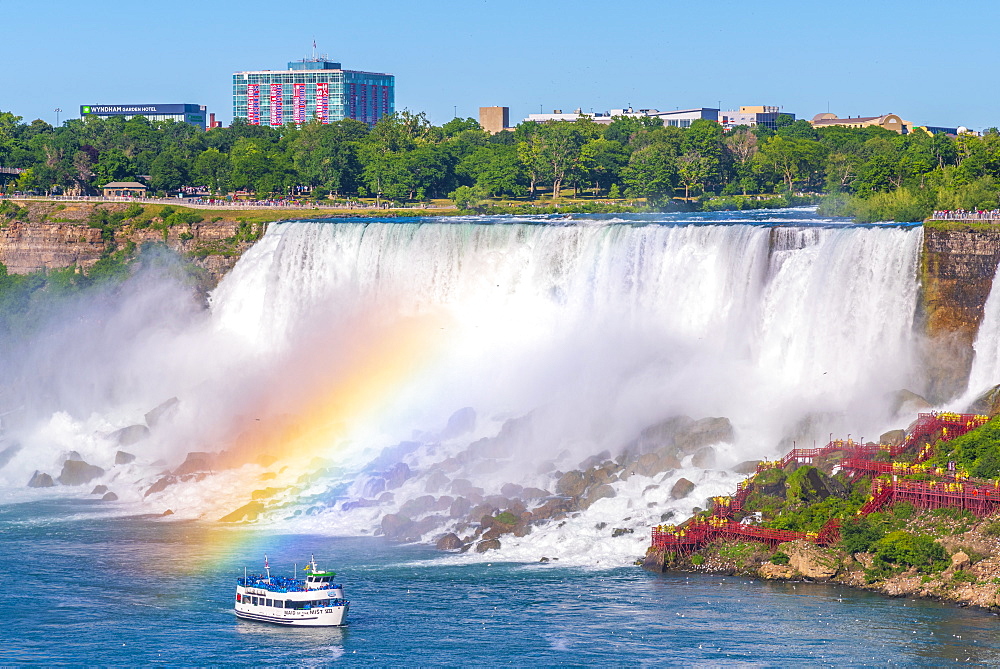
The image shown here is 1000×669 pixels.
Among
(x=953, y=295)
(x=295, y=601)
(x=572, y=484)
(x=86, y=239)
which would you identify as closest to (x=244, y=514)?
(x=572, y=484)

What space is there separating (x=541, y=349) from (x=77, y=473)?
2189 centimetres

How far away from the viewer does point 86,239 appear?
4006 inches

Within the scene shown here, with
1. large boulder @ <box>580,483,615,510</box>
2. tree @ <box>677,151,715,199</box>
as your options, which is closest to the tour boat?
large boulder @ <box>580,483,615,510</box>

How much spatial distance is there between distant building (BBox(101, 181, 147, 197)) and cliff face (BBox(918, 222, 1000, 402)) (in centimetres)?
6929

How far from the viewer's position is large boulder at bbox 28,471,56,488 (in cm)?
6888

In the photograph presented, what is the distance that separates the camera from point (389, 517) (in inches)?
2334

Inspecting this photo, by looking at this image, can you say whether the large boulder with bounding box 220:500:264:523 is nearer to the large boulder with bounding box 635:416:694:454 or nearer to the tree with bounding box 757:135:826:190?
the large boulder with bounding box 635:416:694:454

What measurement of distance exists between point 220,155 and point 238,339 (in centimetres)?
4963

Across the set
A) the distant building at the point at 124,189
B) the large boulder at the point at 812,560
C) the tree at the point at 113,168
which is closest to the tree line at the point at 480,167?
the tree at the point at 113,168

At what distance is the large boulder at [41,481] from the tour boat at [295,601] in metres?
23.1

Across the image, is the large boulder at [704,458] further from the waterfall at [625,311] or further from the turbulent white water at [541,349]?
the waterfall at [625,311]

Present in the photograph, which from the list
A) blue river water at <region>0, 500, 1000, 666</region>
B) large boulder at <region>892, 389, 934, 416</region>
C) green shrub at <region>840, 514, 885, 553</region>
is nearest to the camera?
blue river water at <region>0, 500, 1000, 666</region>

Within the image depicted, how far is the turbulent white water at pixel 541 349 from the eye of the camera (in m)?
64.0

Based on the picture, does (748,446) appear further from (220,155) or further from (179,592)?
(220,155)
